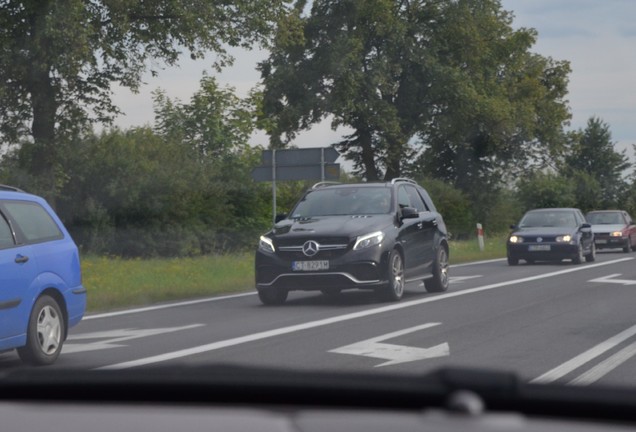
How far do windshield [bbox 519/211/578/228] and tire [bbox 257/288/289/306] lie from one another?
15375 millimetres

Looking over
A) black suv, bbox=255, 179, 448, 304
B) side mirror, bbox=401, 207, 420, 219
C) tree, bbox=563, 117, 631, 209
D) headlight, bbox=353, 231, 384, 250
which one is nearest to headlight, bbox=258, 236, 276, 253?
black suv, bbox=255, 179, 448, 304

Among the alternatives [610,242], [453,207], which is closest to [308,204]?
[610,242]

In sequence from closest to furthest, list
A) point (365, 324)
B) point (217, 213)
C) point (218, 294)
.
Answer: point (365, 324), point (218, 294), point (217, 213)

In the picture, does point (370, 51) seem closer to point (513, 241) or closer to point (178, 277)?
point (513, 241)

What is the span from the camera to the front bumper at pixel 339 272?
16.1 metres

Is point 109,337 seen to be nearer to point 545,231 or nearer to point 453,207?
point 545,231

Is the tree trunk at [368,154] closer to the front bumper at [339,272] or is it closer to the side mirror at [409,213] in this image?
the side mirror at [409,213]

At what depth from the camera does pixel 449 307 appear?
15.8 meters

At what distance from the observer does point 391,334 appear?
1219 cm

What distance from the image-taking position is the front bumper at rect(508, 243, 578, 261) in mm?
29438

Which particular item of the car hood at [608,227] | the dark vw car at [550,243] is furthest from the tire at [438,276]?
the car hood at [608,227]

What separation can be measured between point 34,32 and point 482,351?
22.4 m

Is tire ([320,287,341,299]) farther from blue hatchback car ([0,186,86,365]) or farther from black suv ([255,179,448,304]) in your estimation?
blue hatchback car ([0,186,86,365])

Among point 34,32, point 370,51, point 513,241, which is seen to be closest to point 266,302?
point 513,241
